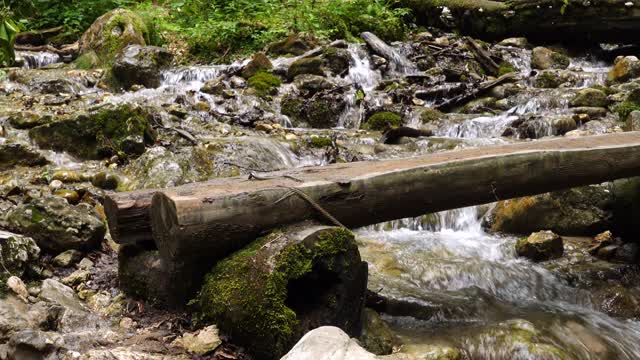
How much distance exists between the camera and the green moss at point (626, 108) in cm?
858

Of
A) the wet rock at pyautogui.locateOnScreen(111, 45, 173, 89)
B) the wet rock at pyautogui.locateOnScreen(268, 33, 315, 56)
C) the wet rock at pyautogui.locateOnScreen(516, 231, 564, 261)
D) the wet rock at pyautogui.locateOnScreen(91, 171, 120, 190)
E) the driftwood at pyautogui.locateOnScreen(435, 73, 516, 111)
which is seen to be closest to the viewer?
the wet rock at pyautogui.locateOnScreen(516, 231, 564, 261)

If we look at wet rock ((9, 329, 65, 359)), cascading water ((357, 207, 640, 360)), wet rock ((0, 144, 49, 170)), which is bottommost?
cascading water ((357, 207, 640, 360))

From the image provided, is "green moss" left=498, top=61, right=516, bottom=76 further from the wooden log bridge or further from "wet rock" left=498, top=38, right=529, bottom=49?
the wooden log bridge

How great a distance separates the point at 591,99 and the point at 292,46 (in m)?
6.69

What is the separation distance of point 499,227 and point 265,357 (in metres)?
3.80

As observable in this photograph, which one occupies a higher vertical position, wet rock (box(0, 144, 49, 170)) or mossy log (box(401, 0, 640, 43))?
mossy log (box(401, 0, 640, 43))

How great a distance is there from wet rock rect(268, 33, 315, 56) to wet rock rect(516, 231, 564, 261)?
8.81 meters

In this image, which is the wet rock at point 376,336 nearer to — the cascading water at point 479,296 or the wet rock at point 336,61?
the cascading water at point 479,296

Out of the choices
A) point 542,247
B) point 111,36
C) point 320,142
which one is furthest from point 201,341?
point 111,36

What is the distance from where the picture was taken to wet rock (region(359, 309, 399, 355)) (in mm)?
3377

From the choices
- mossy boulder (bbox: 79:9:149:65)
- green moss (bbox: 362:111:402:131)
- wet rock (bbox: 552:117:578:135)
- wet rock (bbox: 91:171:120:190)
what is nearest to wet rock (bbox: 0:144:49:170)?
wet rock (bbox: 91:171:120:190)

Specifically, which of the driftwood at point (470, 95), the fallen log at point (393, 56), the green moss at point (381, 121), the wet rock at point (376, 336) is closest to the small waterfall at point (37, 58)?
the fallen log at point (393, 56)

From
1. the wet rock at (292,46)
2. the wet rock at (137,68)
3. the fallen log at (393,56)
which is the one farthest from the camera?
the wet rock at (292,46)

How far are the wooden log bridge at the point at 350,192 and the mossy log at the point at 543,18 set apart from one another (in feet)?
32.4
